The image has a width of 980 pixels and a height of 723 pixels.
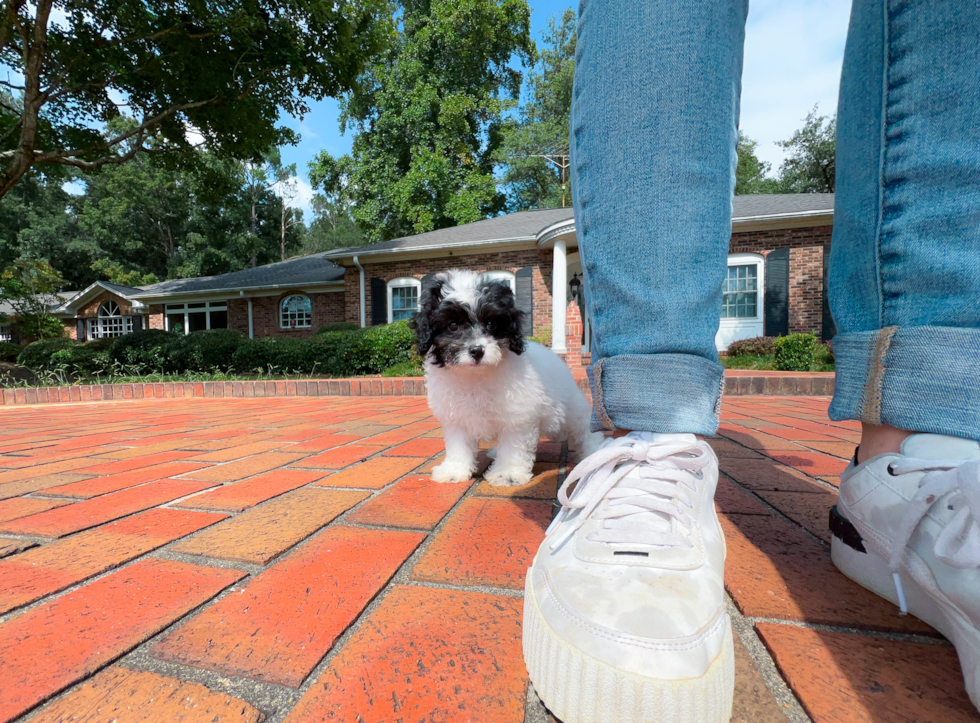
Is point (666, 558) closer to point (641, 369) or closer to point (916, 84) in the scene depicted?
point (641, 369)

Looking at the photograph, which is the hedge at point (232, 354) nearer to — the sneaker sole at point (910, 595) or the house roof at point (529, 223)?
the house roof at point (529, 223)

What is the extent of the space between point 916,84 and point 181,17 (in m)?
11.9

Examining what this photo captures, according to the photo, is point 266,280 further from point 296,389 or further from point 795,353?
point 795,353

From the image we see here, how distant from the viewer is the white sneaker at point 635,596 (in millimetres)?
602

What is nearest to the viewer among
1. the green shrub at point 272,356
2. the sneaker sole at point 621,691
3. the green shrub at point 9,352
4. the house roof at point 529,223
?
the sneaker sole at point 621,691

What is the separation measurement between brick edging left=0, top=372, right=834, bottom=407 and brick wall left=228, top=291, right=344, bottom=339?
10163 mm

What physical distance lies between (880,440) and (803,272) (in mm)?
13691

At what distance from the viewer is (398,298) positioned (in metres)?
14.9

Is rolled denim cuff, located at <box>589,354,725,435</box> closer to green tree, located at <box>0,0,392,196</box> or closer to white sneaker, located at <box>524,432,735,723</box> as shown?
white sneaker, located at <box>524,432,735,723</box>

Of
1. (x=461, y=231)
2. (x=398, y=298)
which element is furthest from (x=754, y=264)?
(x=398, y=298)

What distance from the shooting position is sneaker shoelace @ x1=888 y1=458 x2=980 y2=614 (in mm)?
661

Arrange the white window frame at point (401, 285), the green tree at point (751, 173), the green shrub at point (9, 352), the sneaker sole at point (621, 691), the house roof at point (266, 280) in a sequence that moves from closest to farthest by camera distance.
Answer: the sneaker sole at point (621, 691), the white window frame at point (401, 285), the green shrub at point (9, 352), the house roof at point (266, 280), the green tree at point (751, 173)

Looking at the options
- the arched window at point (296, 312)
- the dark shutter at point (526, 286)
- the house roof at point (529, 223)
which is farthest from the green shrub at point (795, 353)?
the arched window at point (296, 312)

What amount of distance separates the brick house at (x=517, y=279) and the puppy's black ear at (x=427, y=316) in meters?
7.54
